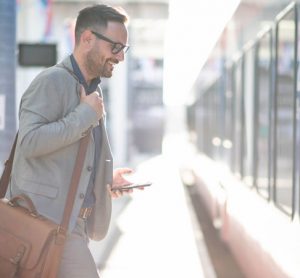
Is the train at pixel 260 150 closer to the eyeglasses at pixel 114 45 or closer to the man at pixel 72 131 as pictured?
the man at pixel 72 131

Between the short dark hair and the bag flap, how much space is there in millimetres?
611

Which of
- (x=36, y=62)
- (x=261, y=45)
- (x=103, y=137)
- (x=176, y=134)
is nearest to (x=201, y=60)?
(x=261, y=45)

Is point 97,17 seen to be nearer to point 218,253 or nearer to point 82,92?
point 82,92

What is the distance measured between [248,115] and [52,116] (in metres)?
5.37

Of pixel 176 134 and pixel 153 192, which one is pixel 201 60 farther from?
pixel 176 134

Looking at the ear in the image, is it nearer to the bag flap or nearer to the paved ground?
the bag flap

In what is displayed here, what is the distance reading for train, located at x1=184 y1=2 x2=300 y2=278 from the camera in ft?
14.3

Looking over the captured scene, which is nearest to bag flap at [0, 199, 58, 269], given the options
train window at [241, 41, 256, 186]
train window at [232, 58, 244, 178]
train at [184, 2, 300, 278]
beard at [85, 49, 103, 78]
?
beard at [85, 49, 103, 78]

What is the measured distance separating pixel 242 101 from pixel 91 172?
5.52m

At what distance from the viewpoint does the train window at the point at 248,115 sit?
7086mm

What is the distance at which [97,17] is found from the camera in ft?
8.16

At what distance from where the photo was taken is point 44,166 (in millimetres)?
2404

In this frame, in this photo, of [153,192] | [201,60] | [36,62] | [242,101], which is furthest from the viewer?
[153,192]

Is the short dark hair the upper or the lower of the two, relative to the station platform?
upper
